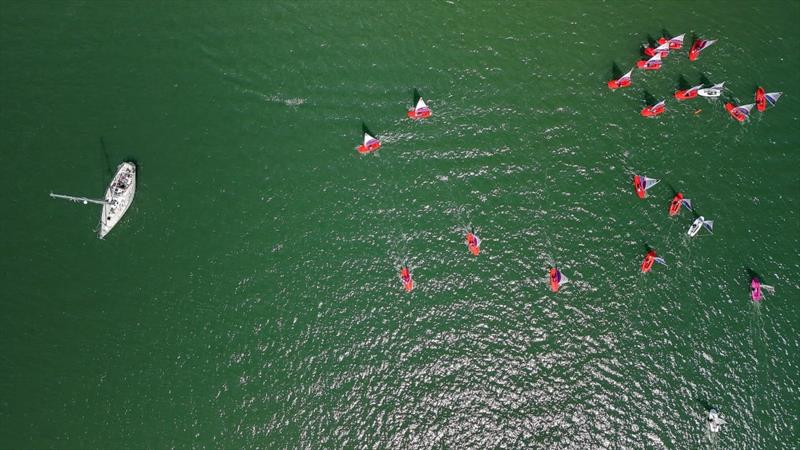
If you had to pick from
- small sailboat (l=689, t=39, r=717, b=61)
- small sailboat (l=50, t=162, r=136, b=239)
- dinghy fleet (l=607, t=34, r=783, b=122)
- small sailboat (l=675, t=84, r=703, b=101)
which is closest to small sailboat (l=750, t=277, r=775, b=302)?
dinghy fleet (l=607, t=34, r=783, b=122)

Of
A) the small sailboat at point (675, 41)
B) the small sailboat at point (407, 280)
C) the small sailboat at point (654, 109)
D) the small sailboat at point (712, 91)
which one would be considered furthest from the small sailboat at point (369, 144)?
the small sailboat at point (712, 91)

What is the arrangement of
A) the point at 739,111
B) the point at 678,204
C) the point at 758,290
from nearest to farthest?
the point at 758,290 → the point at 678,204 → the point at 739,111

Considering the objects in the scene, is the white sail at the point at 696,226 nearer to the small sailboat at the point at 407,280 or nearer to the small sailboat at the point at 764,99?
the small sailboat at the point at 764,99

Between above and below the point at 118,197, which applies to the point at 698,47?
above

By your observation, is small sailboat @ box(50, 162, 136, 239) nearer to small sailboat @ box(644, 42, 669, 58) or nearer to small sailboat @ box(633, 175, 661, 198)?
small sailboat @ box(633, 175, 661, 198)

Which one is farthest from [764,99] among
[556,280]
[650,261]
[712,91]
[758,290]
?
[556,280]

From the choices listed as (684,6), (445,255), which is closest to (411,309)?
(445,255)

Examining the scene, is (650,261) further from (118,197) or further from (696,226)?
(118,197)
